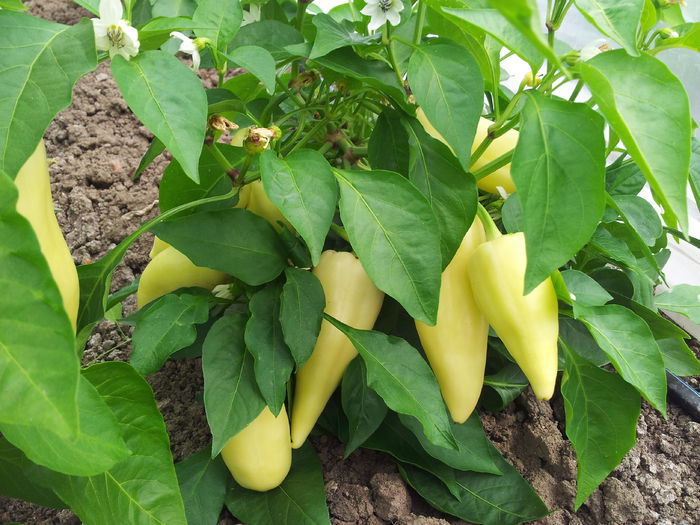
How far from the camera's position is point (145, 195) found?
1.07 m

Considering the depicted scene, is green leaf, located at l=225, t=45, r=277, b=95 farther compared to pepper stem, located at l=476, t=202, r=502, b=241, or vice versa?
pepper stem, located at l=476, t=202, r=502, b=241

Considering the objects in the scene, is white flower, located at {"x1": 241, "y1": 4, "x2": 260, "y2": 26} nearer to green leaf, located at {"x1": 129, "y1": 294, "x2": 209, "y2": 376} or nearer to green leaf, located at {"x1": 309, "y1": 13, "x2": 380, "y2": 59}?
green leaf, located at {"x1": 309, "y1": 13, "x2": 380, "y2": 59}

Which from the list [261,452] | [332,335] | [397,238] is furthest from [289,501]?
[397,238]

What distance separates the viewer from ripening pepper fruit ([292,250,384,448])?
0.67 meters

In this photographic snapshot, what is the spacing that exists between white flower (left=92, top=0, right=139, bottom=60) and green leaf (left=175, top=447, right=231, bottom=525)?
1.30ft

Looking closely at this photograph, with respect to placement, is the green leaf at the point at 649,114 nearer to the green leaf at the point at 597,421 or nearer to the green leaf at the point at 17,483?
the green leaf at the point at 597,421

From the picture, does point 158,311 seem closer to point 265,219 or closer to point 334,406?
point 265,219

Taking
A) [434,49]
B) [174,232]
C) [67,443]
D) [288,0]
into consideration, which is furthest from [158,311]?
[288,0]

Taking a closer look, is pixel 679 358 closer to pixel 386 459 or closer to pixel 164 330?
pixel 386 459

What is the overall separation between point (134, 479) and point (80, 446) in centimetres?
10

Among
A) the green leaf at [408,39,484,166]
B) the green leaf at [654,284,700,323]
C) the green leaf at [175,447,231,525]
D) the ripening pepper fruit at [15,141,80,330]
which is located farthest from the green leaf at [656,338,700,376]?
the ripening pepper fruit at [15,141,80,330]

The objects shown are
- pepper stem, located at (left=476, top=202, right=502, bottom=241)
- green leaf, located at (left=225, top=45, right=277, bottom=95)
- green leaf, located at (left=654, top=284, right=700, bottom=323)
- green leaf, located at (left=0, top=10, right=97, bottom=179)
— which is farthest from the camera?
green leaf, located at (left=654, top=284, right=700, bottom=323)

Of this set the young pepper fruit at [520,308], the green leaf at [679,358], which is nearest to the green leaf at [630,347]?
the young pepper fruit at [520,308]

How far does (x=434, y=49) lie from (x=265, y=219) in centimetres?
22
